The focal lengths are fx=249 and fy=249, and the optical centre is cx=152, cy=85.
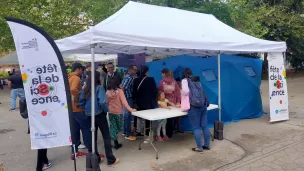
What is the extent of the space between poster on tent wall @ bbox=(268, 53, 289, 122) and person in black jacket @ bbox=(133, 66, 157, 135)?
3.43 metres

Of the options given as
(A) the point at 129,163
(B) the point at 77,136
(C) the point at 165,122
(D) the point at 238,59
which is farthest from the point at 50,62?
(D) the point at 238,59

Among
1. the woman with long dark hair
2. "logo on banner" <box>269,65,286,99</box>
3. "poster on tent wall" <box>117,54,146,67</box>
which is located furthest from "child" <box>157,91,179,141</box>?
"logo on banner" <box>269,65,286,99</box>

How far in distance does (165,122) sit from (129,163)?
4.70 feet

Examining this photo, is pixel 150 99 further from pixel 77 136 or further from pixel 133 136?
pixel 77 136

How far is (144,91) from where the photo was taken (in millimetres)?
5473

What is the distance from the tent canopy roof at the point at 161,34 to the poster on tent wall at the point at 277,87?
33 centimetres

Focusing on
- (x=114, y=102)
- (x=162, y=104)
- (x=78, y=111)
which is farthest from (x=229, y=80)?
(x=78, y=111)

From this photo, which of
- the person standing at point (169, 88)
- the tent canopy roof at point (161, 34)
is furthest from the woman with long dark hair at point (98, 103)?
the person standing at point (169, 88)

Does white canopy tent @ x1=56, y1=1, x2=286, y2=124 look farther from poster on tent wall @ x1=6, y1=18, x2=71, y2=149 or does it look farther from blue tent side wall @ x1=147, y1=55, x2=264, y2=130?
blue tent side wall @ x1=147, y1=55, x2=264, y2=130

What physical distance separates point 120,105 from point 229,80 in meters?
3.56

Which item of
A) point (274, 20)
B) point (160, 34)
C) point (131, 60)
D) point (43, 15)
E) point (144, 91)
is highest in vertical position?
point (43, 15)

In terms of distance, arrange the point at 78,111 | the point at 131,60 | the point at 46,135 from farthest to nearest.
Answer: the point at 131,60 → the point at 78,111 → the point at 46,135

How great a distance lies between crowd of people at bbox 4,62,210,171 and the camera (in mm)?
4168

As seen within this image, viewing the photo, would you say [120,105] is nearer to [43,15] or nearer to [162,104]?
[162,104]
